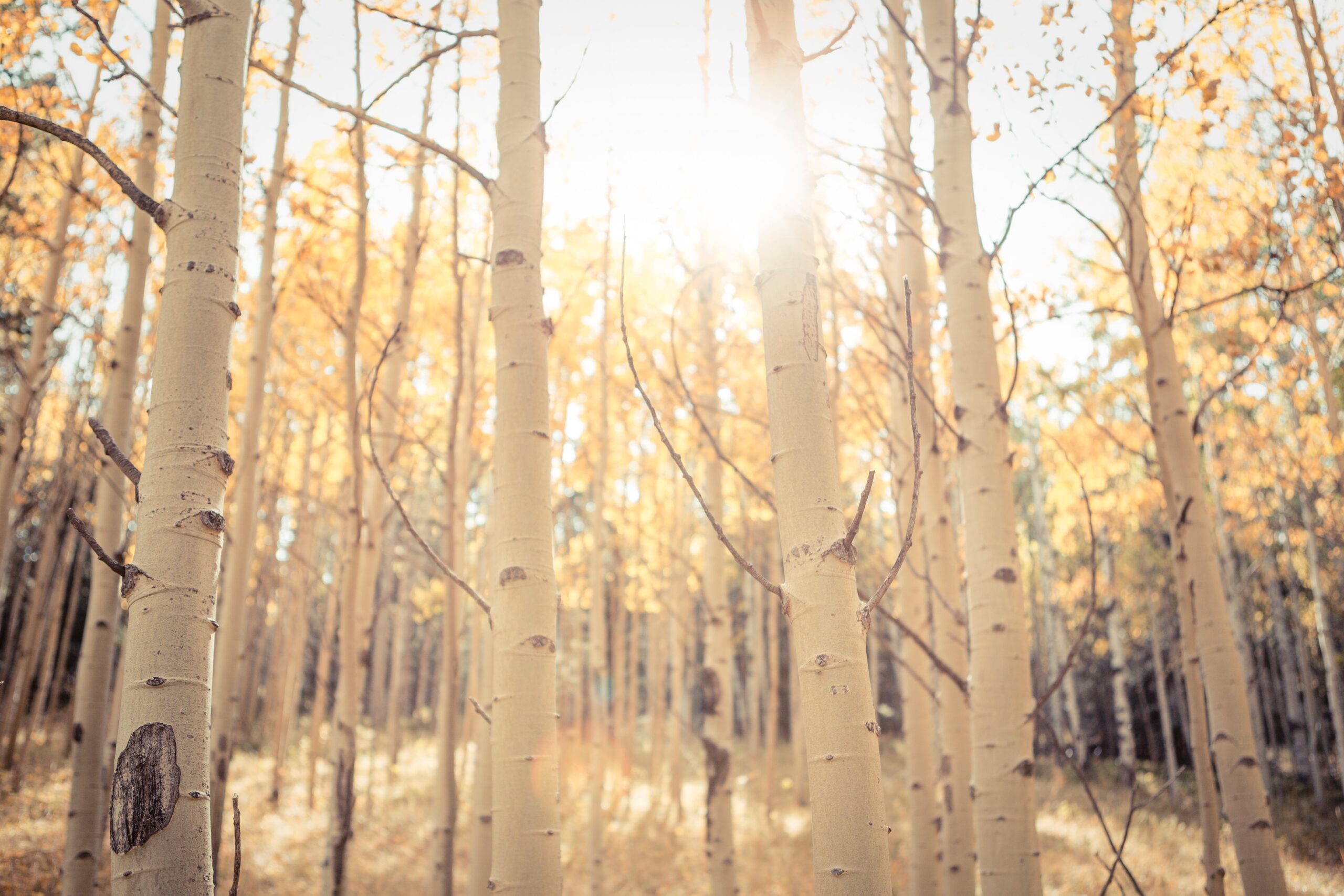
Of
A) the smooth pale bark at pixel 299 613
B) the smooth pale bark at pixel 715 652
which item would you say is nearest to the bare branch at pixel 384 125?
the smooth pale bark at pixel 715 652

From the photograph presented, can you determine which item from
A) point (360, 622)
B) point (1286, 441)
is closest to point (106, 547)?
point (360, 622)

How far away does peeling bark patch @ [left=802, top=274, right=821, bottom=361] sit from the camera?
137 centimetres

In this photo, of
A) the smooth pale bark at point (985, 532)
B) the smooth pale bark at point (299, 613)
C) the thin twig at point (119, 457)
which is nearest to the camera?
the thin twig at point (119, 457)

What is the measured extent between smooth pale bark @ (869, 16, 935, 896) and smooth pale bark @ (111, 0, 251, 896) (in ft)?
9.59

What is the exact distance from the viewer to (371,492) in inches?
188

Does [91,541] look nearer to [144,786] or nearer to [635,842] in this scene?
[144,786]

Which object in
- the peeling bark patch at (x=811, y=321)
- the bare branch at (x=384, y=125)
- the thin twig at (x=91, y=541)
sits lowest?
the thin twig at (x=91, y=541)

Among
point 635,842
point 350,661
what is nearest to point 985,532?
point 350,661

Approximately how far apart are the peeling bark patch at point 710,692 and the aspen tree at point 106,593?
11.3ft

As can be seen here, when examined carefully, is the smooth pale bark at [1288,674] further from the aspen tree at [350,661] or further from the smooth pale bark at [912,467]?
the aspen tree at [350,661]

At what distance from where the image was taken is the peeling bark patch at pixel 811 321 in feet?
4.49

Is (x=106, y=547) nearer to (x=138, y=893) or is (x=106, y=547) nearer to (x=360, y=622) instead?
(x=360, y=622)

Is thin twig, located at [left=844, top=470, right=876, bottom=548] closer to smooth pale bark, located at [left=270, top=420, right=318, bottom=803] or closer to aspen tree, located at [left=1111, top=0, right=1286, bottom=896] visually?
aspen tree, located at [left=1111, top=0, right=1286, bottom=896]

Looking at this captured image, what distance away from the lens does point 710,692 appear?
5.46 metres
